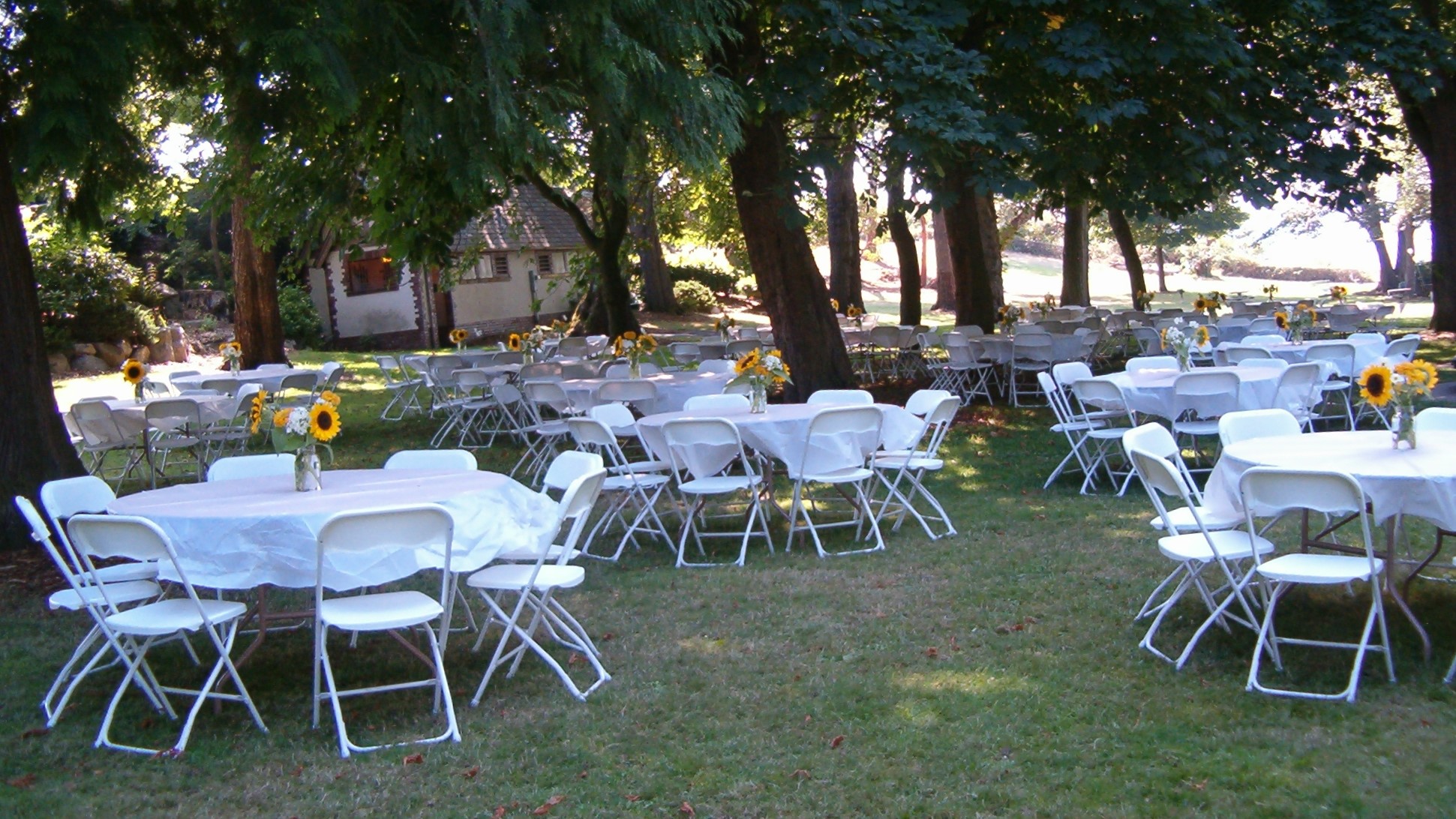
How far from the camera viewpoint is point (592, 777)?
401 centimetres

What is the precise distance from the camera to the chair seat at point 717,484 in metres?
7.06

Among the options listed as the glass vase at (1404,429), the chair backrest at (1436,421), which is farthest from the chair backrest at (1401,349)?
the glass vase at (1404,429)

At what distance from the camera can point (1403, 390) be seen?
4.93m

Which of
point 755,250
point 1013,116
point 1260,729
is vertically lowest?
point 1260,729

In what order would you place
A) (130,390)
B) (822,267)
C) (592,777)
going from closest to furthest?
1. (592,777)
2. (130,390)
3. (822,267)

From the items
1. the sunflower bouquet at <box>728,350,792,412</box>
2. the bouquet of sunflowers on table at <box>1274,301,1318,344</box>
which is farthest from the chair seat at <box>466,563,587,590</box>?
the bouquet of sunflowers on table at <box>1274,301,1318,344</box>

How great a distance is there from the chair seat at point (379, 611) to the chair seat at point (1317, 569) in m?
3.02

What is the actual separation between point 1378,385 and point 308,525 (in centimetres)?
423

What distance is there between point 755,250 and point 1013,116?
9.00 feet

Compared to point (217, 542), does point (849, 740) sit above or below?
below

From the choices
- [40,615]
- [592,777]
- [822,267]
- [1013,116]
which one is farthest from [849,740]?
[822,267]

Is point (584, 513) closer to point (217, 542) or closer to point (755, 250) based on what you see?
point (217, 542)

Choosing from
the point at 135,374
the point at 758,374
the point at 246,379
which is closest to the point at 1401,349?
the point at 758,374

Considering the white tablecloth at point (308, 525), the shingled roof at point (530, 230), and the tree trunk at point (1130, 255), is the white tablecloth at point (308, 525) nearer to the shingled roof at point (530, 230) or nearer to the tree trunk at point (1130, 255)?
the tree trunk at point (1130, 255)
